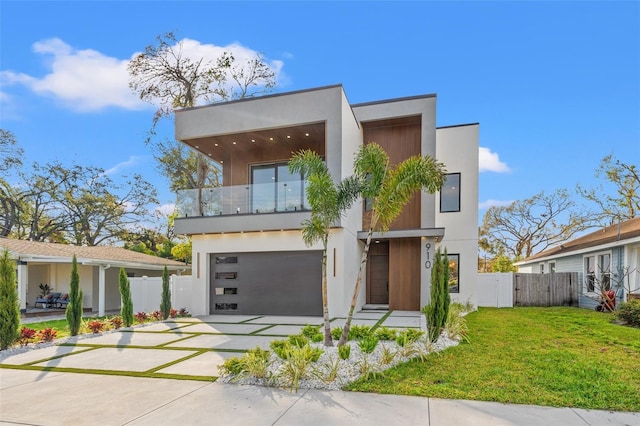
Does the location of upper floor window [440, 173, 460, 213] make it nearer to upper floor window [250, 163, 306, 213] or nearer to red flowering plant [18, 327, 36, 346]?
upper floor window [250, 163, 306, 213]

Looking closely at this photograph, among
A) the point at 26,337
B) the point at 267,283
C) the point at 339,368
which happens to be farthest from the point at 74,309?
the point at 339,368

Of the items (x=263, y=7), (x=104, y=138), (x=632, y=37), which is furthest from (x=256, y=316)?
(x=104, y=138)

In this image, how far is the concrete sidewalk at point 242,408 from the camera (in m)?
3.86

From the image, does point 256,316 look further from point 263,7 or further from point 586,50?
point 586,50

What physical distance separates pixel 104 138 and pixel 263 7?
20.3 metres

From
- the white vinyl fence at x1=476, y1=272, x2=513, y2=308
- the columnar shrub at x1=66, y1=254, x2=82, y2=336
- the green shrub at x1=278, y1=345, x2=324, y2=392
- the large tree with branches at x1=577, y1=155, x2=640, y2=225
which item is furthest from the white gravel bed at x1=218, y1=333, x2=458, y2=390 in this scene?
the large tree with branches at x1=577, y1=155, x2=640, y2=225

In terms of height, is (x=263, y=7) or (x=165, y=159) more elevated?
(x=263, y=7)

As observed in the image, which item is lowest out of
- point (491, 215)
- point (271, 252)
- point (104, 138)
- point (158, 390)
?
point (158, 390)

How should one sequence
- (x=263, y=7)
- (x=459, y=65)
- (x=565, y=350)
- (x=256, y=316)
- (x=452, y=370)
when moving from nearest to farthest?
(x=452, y=370)
(x=565, y=350)
(x=263, y=7)
(x=256, y=316)
(x=459, y=65)

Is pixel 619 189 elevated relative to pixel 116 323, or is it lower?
elevated

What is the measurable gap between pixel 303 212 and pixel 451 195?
7.02 meters

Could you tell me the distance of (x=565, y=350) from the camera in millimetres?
6918

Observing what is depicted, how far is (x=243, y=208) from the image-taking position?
41.1 feet

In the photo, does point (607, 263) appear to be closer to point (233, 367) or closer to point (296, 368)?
point (296, 368)
